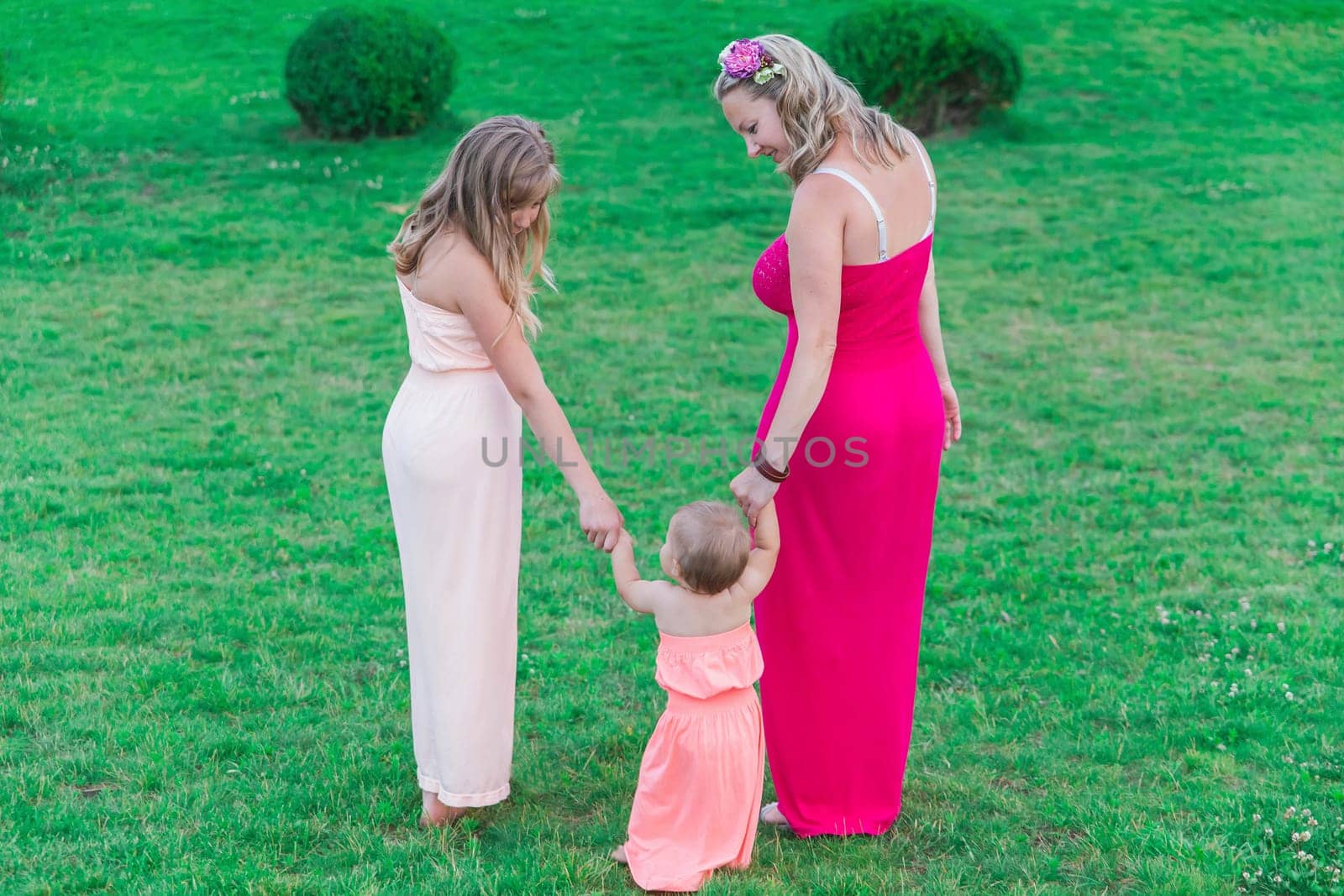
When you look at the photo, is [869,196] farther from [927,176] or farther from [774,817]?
[774,817]

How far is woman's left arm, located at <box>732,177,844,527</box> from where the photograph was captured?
3.71 m

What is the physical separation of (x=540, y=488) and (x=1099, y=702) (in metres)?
3.64

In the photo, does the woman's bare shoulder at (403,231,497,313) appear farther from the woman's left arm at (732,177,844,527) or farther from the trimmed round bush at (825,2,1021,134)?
the trimmed round bush at (825,2,1021,134)

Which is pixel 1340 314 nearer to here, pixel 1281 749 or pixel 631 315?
pixel 631 315

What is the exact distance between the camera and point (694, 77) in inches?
701

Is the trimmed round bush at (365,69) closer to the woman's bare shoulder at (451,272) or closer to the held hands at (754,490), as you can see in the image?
the woman's bare shoulder at (451,272)

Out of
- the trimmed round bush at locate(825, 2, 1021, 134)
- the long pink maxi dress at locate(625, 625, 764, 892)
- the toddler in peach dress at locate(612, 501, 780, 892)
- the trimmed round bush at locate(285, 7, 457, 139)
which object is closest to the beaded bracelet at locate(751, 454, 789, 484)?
the toddler in peach dress at locate(612, 501, 780, 892)

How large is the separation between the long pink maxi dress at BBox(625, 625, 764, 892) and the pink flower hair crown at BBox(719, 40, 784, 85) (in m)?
1.62

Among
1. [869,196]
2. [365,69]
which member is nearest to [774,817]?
[869,196]

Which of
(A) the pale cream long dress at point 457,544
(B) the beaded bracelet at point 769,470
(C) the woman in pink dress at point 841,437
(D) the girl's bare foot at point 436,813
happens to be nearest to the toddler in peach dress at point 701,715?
(B) the beaded bracelet at point 769,470

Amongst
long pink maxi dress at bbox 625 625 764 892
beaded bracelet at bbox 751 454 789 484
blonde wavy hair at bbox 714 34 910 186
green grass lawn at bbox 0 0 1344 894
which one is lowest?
green grass lawn at bbox 0 0 1344 894

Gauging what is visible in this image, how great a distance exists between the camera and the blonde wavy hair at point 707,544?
12.3 ft

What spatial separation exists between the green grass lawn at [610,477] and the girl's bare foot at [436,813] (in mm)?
92

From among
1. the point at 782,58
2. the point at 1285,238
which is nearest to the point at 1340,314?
the point at 1285,238
